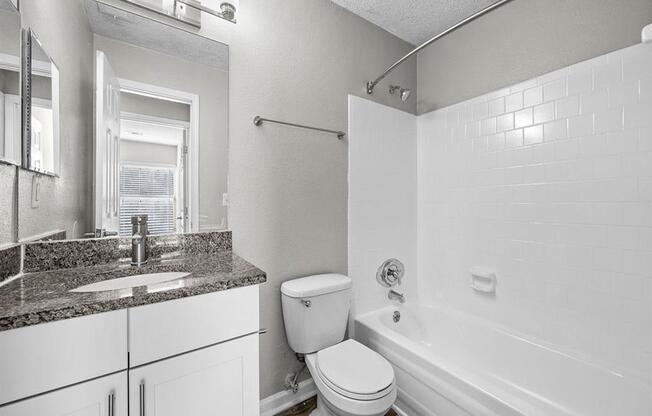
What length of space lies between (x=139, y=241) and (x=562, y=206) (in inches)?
84.5

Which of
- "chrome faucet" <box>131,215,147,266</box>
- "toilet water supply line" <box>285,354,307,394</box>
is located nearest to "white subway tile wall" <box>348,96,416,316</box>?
"toilet water supply line" <box>285,354,307,394</box>

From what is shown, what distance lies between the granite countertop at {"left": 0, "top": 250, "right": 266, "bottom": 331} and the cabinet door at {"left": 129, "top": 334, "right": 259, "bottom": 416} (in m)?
0.21

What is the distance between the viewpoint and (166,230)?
4.44ft

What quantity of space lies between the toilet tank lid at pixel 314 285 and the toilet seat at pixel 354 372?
1.00ft

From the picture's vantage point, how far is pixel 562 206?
1.57m

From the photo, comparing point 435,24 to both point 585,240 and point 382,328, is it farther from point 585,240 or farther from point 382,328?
point 382,328

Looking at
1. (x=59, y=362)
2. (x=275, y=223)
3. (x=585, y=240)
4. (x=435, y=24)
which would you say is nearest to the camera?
(x=59, y=362)

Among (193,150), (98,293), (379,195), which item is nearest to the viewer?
(98,293)

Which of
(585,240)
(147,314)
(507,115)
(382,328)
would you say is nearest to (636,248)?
(585,240)

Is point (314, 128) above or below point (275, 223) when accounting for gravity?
above

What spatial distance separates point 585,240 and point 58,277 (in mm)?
2383

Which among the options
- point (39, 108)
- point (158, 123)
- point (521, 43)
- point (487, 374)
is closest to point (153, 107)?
point (158, 123)

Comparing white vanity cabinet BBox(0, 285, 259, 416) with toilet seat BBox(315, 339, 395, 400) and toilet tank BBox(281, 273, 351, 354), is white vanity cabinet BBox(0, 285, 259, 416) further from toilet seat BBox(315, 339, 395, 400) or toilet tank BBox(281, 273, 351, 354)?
toilet tank BBox(281, 273, 351, 354)

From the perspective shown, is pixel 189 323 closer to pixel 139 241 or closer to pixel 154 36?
A: pixel 139 241
